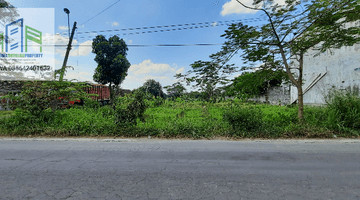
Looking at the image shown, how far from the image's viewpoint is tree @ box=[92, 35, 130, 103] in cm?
1658

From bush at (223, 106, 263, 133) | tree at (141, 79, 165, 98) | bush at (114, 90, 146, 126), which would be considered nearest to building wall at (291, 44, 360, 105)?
bush at (223, 106, 263, 133)

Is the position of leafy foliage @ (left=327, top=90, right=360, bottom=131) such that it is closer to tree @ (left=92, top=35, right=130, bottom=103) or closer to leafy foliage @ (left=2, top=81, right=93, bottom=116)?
leafy foliage @ (left=2, top=81, right=93, bottom=116)

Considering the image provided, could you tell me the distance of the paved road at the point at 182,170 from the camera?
239 cm

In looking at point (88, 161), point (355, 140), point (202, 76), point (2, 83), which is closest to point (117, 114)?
point (88, 161)

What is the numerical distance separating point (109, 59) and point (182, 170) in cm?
1592

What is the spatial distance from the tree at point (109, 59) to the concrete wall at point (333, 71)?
587 inches

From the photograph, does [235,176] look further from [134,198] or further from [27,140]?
[27,140]

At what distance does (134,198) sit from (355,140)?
6.19 metres

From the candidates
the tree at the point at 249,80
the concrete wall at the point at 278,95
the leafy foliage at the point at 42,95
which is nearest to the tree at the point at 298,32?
the tree at the point at 249,80

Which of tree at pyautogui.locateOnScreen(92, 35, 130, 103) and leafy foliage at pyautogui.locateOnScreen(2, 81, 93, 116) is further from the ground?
tree at pyautogui.locateOnScreen(92, 35, 130, 103)

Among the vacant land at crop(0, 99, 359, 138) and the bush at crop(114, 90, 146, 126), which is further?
the bush at crop(114, 90, 146, 126)

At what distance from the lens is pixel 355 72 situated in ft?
30.9

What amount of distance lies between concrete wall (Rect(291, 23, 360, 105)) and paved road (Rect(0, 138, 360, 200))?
649 cm

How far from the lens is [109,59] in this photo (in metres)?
16.6
